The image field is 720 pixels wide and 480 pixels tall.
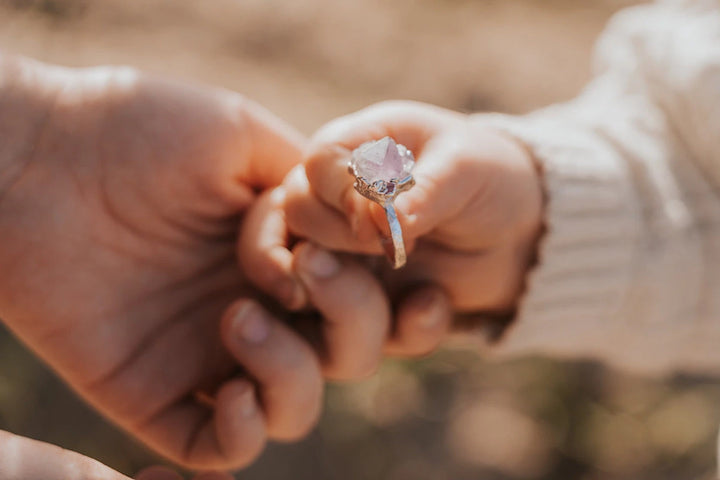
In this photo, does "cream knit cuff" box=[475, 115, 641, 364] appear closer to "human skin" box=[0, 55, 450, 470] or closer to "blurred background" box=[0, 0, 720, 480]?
"human skin" box=[0, 55, 450, 470]

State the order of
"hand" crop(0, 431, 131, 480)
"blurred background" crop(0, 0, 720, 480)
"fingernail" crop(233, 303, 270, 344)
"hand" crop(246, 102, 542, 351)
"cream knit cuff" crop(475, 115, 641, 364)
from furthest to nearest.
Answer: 1. "blurred background" crop(0, 0, 720, 480)
2. "cream knit cuff" crop(475, 115, 641, 364)
3. "fingernail" crop(233, 303, 270, 344)
4. "hand" crop(246, 102, 542, 351)
5. "hand" crop(0, 431, 131, 480)

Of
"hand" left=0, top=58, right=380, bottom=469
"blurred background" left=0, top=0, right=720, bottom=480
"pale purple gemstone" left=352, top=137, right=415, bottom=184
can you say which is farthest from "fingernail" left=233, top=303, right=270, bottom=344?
"blurred background" left=0, top=0, right=720, bottom=480

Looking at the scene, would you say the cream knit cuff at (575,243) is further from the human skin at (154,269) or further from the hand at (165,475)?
the hand at (165,475)

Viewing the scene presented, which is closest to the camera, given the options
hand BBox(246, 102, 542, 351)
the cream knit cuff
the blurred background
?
hand BBox(246, 102, 542, 351)

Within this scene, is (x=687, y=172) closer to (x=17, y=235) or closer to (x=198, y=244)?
(x=198, y=244)

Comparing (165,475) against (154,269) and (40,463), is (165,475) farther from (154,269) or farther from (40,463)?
(154,269)

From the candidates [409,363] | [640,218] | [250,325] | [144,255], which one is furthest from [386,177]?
[409,363]
